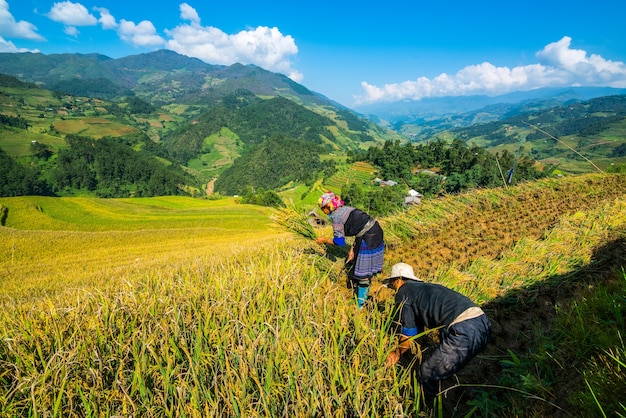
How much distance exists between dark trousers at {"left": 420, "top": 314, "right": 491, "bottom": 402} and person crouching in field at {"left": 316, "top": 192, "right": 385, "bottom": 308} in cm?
156

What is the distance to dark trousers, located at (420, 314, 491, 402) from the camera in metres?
2.71

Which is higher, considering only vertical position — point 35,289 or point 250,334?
point 250,334

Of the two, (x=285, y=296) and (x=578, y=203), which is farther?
(x=578, y=203)

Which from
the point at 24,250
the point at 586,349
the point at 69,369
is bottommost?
the point at 24,250

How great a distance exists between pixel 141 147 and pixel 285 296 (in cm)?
16612

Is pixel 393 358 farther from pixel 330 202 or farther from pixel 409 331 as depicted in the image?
pixel 330 202

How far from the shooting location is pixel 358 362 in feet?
7.37

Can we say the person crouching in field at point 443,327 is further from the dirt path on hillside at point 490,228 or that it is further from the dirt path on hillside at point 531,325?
the dirt path on hillside at point 490,228

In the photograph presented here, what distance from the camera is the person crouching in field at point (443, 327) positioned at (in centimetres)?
272

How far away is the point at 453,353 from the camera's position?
8.94ft

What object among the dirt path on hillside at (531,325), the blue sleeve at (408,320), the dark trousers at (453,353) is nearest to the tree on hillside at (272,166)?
the dirt path on hillside at (531,325)

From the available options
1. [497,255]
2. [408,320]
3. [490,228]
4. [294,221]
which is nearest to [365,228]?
[408,320]

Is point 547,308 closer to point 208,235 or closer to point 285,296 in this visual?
point 285,296

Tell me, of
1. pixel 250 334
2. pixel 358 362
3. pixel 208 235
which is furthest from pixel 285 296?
pixel 208 235
